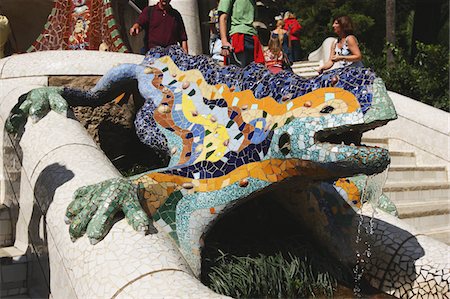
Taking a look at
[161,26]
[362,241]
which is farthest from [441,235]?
[161,26]

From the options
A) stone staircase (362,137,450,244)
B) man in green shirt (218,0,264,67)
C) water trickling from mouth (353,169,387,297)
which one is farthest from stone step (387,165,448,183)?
water trickling from mouth (353,169,387,297)

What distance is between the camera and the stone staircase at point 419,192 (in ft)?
22.4

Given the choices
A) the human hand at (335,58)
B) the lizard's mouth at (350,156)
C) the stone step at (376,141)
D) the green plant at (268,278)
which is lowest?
the stone step at (376,141)

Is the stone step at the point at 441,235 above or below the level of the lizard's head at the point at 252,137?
below

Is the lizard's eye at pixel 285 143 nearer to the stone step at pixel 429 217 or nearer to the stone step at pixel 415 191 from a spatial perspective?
the stone step at pixel 429 217

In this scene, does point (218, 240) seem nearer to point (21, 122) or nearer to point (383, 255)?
point (383, 255)

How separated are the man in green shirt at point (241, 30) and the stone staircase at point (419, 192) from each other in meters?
2.21

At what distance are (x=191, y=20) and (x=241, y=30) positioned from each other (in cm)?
310

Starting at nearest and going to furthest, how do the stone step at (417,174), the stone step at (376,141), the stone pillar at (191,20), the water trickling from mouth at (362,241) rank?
the water trickling from mouth at (362,241) → the stone step at (417,174) → the stone step at (376,141) → the stone pillar at (191,20)

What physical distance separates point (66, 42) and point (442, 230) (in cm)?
484

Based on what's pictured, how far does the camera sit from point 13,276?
4.65 meters

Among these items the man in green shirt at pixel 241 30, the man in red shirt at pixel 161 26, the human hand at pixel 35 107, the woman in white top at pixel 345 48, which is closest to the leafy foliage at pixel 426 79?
the woman in white top at pixel 345 48

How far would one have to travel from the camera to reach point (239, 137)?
4.29 metres

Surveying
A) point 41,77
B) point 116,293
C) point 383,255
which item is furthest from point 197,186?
point 41,77
